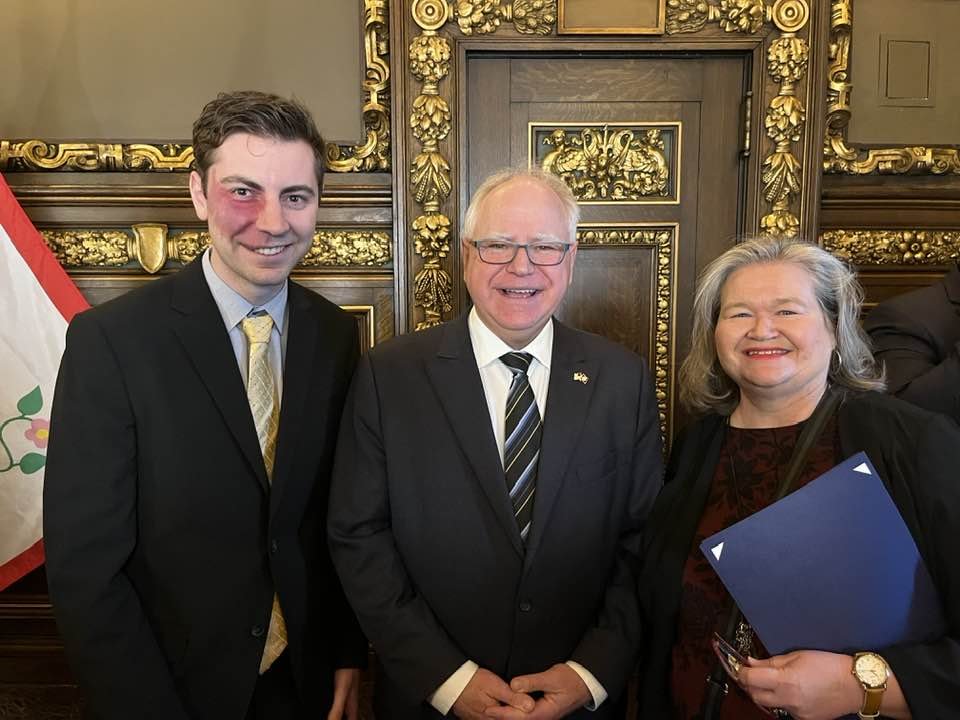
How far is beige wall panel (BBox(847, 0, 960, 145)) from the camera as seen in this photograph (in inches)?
99.1

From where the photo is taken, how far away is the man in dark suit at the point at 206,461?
1226 millimetres

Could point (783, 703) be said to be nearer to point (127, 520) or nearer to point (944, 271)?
point (127, 520)

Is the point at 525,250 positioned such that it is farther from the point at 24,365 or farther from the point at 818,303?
the point at 24,365

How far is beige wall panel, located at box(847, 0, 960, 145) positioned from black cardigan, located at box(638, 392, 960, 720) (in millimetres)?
1697

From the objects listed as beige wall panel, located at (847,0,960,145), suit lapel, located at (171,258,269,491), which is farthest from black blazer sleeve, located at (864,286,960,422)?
suit lapel, located at (171,258,269,491)

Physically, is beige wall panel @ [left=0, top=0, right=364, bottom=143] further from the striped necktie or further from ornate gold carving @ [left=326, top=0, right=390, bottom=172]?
the striped necktie

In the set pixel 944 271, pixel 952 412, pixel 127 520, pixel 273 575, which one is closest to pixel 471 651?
pixel 273 575

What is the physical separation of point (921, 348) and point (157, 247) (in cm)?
240

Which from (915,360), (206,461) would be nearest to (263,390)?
(206,461)

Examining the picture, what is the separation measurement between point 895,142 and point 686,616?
6.91 ft

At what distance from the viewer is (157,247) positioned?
97.1 inches

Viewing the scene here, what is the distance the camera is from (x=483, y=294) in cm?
145

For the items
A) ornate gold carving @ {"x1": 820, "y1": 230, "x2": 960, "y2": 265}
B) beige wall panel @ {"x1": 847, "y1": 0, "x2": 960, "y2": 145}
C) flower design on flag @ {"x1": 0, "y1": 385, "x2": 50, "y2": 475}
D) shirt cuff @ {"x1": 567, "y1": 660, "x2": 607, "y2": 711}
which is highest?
beige wall panel @ {"x1": 847, "y1": 0, "x2": 960, "y2": 145}

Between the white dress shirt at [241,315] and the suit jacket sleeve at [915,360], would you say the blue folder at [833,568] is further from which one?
the white dress shirt at [241,315]
